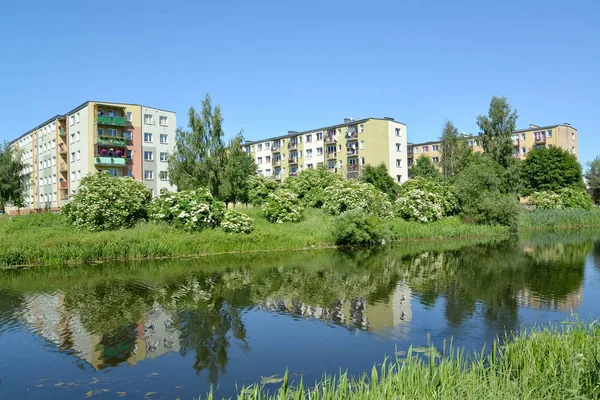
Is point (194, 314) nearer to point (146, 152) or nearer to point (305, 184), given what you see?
point (305, 184)

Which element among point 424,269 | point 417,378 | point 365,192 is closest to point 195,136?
point 365,192

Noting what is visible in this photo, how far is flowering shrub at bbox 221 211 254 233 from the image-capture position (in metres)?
39.1

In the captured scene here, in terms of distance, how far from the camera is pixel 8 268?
97.9 feet

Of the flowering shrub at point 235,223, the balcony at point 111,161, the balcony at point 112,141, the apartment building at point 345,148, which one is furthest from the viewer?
the apartment building at point 345,148

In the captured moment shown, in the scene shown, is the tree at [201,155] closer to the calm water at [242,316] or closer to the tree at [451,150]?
the calm water at [242,316]

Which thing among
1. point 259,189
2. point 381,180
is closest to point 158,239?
point 259,189

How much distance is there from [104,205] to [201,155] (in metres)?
14.3

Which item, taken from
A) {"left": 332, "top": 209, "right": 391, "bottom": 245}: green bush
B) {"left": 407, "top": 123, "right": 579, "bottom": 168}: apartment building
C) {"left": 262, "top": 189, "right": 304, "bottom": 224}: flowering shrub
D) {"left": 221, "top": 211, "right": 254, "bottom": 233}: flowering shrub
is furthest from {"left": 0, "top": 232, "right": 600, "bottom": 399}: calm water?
{"left": 407, "top": 123, "right": 579, "bottom": 168}: apartment building

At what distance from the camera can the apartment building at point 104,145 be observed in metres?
68.2

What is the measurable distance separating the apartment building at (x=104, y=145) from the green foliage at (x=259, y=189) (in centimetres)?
1302

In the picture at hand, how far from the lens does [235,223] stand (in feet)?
130

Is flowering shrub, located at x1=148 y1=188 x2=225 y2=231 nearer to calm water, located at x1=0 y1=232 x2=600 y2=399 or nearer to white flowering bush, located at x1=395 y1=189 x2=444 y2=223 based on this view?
calm water, located at x1=0 y1=232 x2=600 y2=399

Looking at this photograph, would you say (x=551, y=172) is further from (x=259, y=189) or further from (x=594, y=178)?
(x=259, y=189)

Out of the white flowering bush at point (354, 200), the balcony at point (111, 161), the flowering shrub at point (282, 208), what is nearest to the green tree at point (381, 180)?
the white flowering bush at point (354, 200)
